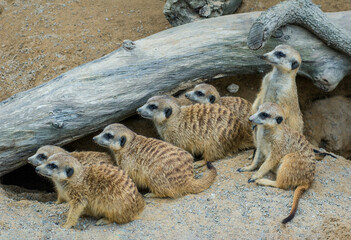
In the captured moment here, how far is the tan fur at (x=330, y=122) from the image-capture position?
17.5 feet

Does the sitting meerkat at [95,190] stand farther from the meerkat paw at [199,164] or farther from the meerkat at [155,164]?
the meerkat paw at [199,164]

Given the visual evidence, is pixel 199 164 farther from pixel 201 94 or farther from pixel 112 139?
pixel 112 139

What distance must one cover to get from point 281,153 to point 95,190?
4.99 feet

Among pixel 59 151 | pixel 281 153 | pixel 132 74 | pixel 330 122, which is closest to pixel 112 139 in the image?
pixel 59 151

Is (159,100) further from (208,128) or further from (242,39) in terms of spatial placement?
(242,39)

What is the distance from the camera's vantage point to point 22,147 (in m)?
3.94

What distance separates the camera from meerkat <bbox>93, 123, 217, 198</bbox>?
3.58m

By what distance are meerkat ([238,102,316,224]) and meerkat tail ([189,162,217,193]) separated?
0.32 metres

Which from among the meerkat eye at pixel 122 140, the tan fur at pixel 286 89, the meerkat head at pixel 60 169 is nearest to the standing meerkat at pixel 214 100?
the tan fur at pixel 286 89

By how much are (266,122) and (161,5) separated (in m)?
2.98

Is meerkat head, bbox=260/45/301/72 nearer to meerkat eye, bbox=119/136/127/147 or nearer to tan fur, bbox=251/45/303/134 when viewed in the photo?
tan fur, bbox=251/45/303/134

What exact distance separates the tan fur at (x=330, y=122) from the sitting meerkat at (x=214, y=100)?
4.23 feet

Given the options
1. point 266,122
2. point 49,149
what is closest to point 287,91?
point 266,122

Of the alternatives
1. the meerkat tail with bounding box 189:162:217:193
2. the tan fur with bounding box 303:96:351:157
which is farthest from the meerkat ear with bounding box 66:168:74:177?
the tan fur with bounding box 303:96:351:157
